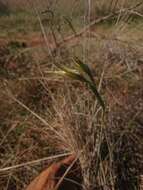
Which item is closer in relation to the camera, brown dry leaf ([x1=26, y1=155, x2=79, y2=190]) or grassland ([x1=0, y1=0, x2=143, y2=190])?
brown dry leaf ([x1=26, y1=155, x2=79, y2=190])

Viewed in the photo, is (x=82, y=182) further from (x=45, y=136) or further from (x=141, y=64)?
(x=141, y=64)

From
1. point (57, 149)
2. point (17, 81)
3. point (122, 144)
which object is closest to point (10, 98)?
point (17, 81)

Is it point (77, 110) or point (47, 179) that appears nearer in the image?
point (47, 179)

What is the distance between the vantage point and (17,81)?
4016mm

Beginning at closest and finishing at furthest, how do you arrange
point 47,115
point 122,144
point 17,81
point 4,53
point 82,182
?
1. point 82,182
2. point 122,144
3. point 47,115
4. point 17,81
5. point 4,53

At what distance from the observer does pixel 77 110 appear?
11.1ft

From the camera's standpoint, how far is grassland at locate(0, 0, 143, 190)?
10.6 ft

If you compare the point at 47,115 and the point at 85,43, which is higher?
the point at 85,43

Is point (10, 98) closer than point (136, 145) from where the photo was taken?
No

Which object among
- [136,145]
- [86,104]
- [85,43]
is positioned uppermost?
[85,43]

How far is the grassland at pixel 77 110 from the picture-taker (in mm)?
3234

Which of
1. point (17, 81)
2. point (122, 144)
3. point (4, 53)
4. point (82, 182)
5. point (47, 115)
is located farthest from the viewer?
point (4, 53)

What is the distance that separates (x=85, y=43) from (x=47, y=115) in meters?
0.51

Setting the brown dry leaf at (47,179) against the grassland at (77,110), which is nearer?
the brown dry leaf at (47,179)
